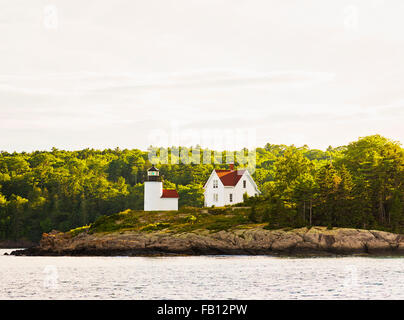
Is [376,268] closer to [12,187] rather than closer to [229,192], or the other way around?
[229,192]

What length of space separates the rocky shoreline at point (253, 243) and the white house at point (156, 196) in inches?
519

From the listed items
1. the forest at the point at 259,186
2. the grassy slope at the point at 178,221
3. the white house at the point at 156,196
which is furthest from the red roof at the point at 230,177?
the white house at the point at 156,196

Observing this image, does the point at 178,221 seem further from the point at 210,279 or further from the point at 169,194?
the point at 210,279

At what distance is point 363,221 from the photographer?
78562 mm

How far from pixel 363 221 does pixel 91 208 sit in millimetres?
80652

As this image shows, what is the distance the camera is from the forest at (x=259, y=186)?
79.4 m

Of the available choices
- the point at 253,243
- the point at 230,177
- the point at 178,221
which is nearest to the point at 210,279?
the point at 253,243

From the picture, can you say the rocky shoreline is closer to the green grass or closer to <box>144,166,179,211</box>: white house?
the green grass

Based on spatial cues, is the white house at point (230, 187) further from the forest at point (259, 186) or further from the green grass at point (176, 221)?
the green grass at point (176, 221)

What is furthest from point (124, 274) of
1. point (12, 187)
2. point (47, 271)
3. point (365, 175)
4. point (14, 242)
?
point (12, 187)

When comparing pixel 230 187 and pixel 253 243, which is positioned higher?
pixel 230 187

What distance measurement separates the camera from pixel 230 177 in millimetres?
97812

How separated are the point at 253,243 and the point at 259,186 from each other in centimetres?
5329

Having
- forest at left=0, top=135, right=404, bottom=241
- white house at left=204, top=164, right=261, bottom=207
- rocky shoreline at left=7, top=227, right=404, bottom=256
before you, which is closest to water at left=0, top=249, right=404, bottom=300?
rocky shoreline at left=7, top=227, right=404, bottom=256
